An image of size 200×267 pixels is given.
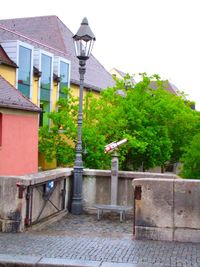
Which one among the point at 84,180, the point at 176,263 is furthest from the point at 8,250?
the point at 84,180

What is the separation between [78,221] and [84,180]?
1.73 m

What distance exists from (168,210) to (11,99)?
51.0ft

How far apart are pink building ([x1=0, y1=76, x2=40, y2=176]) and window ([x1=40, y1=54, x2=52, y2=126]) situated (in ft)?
20.6

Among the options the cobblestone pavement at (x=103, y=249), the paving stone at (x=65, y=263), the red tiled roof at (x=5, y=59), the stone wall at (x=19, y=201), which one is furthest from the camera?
the red tiled roof at (x=5, y=59)

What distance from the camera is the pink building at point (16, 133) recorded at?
2198 cm

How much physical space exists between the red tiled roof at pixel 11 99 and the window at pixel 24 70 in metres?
3.26

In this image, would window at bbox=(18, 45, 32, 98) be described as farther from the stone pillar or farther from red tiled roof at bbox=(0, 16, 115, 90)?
the stone pillar

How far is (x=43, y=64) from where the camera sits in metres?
30.5

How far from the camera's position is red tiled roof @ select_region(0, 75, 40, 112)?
21.8 meters

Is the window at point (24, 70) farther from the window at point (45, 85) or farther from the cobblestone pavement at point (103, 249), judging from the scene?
the cobblestone pavement at point (103, 249)

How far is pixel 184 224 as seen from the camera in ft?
26.5

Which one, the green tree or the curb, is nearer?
the curb

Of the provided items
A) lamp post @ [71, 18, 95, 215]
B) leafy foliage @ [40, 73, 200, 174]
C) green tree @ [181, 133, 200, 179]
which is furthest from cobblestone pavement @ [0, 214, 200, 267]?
leafy foliage @ [40, 73, 200, 174]

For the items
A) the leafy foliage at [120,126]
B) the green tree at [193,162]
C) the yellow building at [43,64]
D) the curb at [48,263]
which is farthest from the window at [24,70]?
the curb at [48,263]
